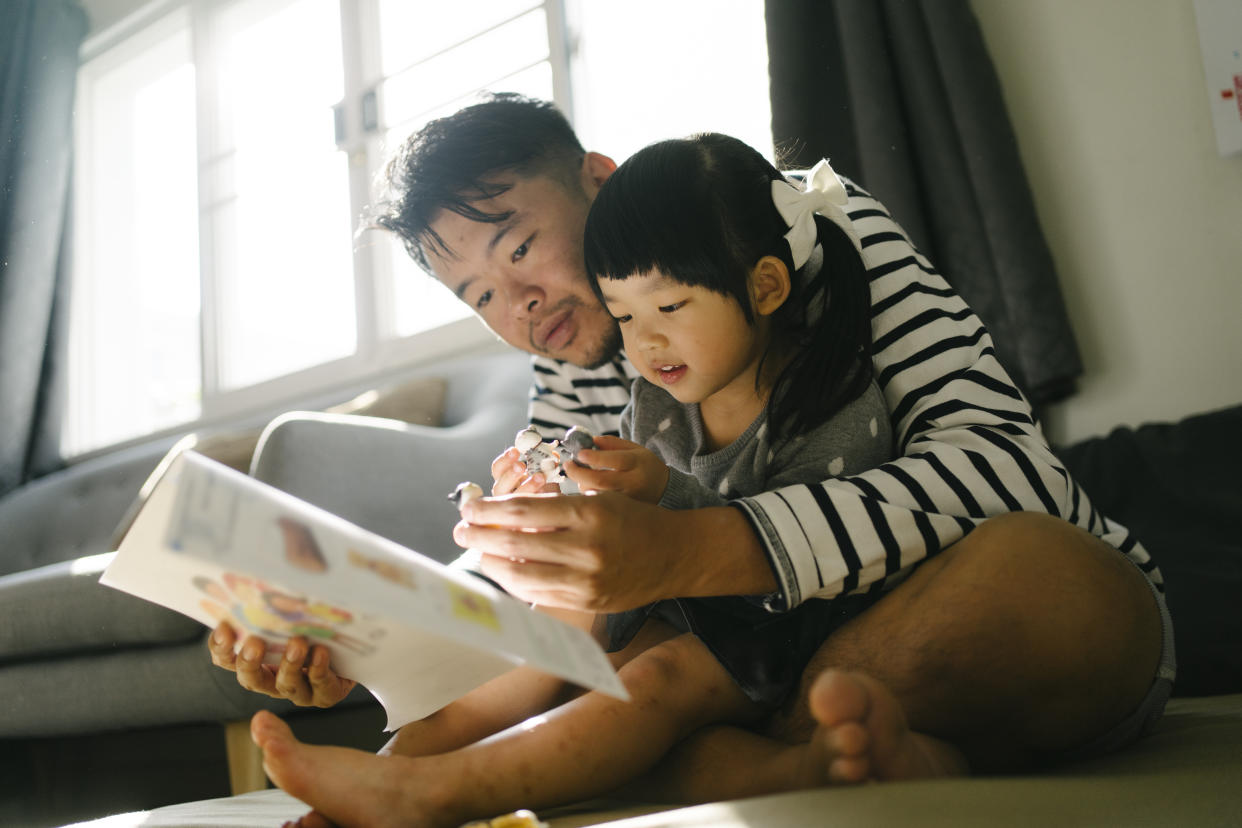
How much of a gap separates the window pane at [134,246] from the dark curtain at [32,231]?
184 millimetres

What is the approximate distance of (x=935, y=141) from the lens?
5.43 ft

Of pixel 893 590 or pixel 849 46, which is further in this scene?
pixel 849 46

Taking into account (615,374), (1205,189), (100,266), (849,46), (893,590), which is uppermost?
(100,266)

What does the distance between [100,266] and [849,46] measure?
3095 mm

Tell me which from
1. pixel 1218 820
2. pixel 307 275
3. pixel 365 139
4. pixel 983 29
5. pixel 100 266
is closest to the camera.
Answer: pixel 1218 820

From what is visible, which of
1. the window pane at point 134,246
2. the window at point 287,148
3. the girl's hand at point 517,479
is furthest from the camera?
the window pane at point 134,246

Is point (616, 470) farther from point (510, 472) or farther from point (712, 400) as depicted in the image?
point (712, 400)

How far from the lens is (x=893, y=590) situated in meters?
0.66

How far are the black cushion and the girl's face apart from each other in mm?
595

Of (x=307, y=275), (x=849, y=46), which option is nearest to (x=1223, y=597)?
(x=849, y=46)

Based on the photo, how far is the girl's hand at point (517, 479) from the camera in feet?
2.54

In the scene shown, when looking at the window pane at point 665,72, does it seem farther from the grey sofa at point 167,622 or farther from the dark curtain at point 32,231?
the dark curtain at point 32,231

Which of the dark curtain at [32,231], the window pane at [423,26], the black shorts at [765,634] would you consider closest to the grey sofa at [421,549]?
the black shorts at [765,634]

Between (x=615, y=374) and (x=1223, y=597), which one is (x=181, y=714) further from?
(x=1223, y=597)
